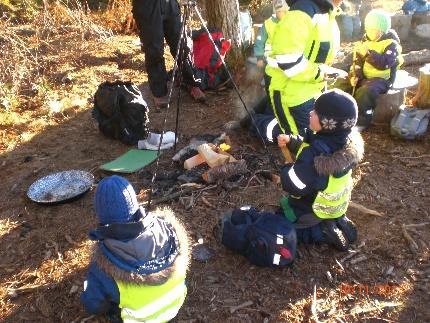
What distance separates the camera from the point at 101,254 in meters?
2.67

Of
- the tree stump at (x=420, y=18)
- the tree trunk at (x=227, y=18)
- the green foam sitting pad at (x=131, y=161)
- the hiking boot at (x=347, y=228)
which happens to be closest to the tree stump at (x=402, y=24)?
the tree stump at (x=420, y=18)

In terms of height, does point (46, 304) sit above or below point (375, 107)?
below

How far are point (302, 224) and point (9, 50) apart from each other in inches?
204

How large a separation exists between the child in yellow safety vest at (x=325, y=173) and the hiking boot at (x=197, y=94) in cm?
300

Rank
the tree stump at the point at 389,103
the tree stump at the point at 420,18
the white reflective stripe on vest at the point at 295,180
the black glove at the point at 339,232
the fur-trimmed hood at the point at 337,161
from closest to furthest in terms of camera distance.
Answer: the fur-trimmed hood at the point at 337,161
the white reflective stripe on vest at the point at 295,180
the black glove at the point at 339,232
the tree stump at the point at 389,103
the tree stump at the point at 420,18

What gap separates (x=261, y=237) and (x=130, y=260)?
122cm

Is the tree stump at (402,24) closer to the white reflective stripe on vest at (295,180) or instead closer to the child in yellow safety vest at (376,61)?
the child in yellow safety vest at (376,61)

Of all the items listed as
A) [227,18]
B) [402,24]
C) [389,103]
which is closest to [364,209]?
[389,103]

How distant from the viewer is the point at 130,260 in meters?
2.57

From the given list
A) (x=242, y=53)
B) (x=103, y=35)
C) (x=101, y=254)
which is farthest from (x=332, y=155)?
(x=103, y=35)

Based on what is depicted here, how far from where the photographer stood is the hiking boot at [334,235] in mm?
3635

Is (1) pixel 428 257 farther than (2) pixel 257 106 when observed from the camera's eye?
No

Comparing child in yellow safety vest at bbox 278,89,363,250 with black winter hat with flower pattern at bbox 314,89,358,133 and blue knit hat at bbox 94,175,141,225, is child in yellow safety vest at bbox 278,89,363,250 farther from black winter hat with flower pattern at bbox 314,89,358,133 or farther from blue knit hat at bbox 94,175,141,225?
blue knit hat at bbox 94,175,141,225

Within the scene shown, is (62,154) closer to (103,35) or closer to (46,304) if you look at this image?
(46,304)
